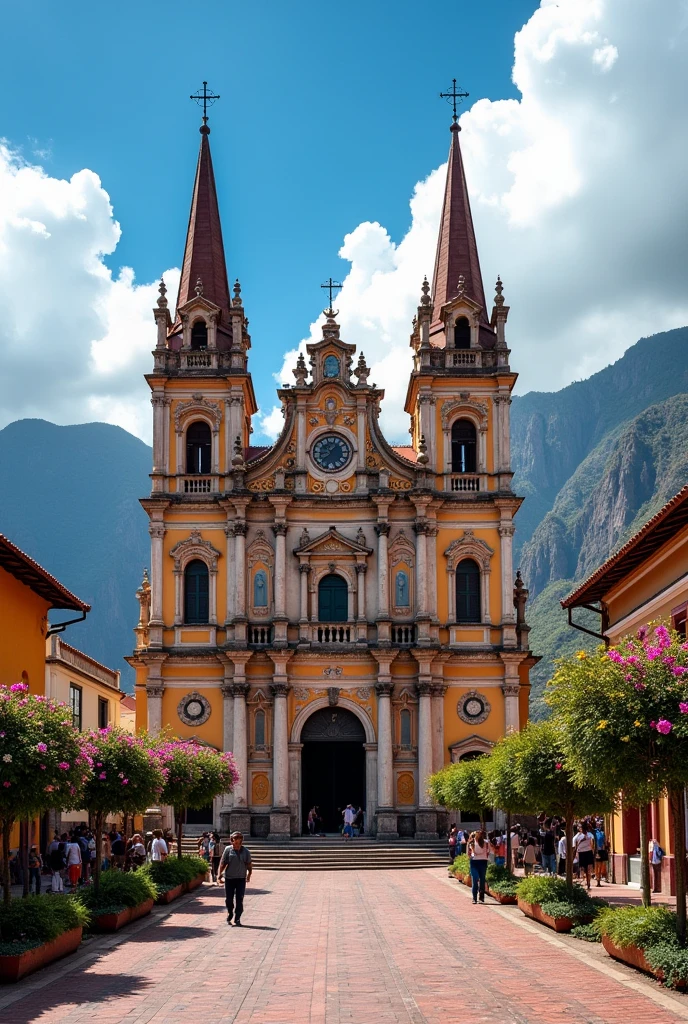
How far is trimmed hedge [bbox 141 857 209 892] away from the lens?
30.3 metres

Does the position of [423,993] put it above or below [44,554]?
below

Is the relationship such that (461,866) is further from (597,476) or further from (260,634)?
(597,476)

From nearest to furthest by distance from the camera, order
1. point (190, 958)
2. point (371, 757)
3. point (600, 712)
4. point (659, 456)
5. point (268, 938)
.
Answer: point (600, 712), point (190, 958), point (268, 938), point (371, 757), point (659, 456)

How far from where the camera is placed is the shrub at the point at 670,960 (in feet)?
52.7

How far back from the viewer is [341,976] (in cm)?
1784

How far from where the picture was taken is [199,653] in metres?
49.2

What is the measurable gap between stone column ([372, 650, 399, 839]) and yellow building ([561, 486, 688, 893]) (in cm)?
1148

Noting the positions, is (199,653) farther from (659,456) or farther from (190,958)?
(659,456)

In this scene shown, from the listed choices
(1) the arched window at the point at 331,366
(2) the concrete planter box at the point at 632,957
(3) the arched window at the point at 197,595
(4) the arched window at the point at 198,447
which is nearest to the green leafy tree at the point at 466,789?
(2) the concrete planter box at the point at 632,957

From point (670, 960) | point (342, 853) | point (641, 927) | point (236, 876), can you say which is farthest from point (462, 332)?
point (670, 960)

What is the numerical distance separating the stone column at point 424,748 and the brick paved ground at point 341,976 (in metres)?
19.5

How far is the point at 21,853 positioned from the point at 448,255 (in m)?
32.1

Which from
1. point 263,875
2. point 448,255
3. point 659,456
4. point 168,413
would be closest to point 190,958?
point 263,875

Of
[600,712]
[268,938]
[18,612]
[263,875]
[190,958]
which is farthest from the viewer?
[263,875]
